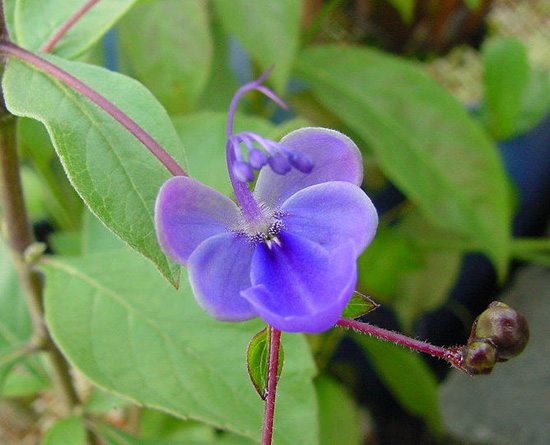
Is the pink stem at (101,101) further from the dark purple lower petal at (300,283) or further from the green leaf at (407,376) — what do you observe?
the green leaf at (407,376)

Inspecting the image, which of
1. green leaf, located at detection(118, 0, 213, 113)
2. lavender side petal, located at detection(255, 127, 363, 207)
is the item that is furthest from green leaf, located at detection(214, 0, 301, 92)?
lavender side petal, located at detection(255, 127, 363, 207)

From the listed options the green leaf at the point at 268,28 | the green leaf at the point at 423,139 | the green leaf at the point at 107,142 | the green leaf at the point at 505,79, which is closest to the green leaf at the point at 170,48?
the green leaf at the point at 268,28

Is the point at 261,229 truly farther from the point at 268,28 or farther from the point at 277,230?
the point at 268,28

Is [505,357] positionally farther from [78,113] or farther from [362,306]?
[78,113]

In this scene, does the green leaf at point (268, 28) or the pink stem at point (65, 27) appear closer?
the pink stem at point (65, 27)

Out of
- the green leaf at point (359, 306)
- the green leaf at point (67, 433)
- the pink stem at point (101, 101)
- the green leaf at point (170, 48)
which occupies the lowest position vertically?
the green leaf at point (67, 433)

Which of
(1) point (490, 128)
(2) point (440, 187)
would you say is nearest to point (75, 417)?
(2) point (440, 187)
